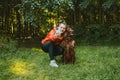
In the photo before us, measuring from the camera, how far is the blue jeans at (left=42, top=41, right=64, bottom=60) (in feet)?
33.9

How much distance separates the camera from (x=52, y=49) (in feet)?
34.0

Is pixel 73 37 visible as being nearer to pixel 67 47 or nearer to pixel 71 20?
pixel 71 20

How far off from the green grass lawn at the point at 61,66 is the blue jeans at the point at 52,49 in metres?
0.29

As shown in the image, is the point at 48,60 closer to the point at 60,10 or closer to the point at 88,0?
the point at 88,0

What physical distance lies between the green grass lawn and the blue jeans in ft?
0.97

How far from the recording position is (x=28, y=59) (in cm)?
1125

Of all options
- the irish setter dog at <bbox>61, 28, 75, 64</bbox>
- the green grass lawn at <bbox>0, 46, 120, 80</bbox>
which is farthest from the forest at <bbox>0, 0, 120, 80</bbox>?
the irish setter dog at <bbox>61, 28, 75, 64</bbox>

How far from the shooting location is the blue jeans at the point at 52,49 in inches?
407

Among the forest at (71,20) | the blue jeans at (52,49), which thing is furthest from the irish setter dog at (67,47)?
the forest at (71,20)

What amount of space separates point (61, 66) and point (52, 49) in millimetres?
571

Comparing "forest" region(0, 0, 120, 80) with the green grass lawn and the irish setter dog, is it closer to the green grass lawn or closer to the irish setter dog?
the green grass lawn

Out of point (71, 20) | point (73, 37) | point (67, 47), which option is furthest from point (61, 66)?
point (71, 20)

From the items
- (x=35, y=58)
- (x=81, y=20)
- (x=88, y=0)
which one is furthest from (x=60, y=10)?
(x=35, y=58)

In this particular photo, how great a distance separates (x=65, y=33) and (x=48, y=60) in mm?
1097
